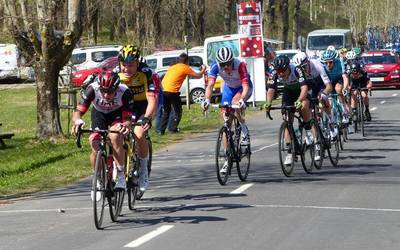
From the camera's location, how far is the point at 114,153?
10969mm

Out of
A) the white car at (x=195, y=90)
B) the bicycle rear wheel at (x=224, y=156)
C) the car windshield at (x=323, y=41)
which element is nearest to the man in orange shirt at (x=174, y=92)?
the white car at (x=195, y=90)

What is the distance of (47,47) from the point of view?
22.8 m

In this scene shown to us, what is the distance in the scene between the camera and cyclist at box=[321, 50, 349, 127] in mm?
19688

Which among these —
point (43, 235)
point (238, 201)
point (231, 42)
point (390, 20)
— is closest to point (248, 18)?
point (231, 42)

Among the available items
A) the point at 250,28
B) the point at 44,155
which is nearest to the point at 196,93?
the point at 250,28

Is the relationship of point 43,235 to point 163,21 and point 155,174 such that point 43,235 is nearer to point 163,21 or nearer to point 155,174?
point 155,174

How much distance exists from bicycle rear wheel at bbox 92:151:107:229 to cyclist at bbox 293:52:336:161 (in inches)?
215

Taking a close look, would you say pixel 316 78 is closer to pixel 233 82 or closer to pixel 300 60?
pixel 300 60

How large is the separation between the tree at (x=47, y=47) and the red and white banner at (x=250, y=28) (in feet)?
27.7

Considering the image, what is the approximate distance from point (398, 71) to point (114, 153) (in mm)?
32981

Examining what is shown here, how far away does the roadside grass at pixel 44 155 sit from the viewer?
16.3 m

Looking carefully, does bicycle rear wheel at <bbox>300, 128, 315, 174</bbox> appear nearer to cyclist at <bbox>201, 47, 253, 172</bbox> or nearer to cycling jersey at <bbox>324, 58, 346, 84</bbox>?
cyclist at <bbox>201, 47, 253, 172</bbox>

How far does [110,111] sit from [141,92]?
1411mm

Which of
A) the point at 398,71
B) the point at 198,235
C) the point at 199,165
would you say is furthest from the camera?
the point at 398,71
